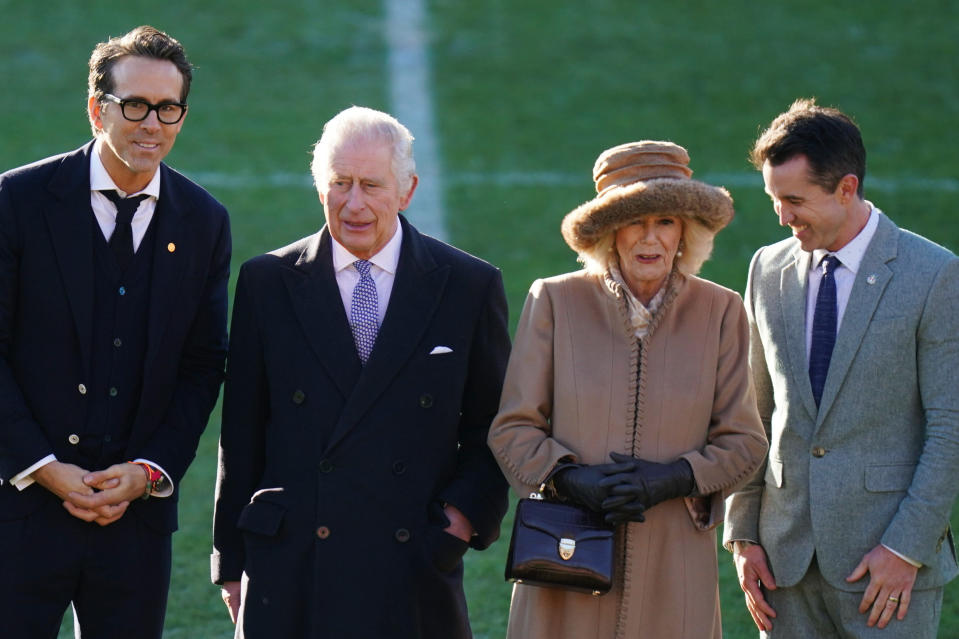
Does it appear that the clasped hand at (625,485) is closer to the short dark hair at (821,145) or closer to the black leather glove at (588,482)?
the black leather glove at (588,482)

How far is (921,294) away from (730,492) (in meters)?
0.75

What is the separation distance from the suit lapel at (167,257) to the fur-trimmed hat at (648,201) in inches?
45.0


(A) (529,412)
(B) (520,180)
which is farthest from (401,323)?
(B) (520,180)

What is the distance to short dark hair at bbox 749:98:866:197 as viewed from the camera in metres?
3.92

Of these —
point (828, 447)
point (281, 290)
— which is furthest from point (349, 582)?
point (828, 447)

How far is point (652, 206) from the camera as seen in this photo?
380 cm

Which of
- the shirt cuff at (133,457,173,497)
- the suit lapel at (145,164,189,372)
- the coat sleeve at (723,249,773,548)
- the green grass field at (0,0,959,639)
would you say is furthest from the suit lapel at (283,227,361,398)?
the green grass field at (0,0,959,639)

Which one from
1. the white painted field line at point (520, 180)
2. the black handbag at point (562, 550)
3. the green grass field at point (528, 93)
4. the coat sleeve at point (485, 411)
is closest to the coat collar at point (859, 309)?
the black handbag at point (562, 550)

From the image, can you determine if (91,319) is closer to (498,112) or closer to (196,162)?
(196,162)

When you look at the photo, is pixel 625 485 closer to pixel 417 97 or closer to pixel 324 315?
pixel 324 315

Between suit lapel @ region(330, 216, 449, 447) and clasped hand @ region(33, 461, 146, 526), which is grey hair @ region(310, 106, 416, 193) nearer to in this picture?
suit lapel @ region(330, 216, 449, 447)

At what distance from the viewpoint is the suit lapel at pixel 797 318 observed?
401 centimetres

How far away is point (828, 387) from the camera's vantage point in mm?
3953

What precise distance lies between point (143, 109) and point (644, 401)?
1649 mm
